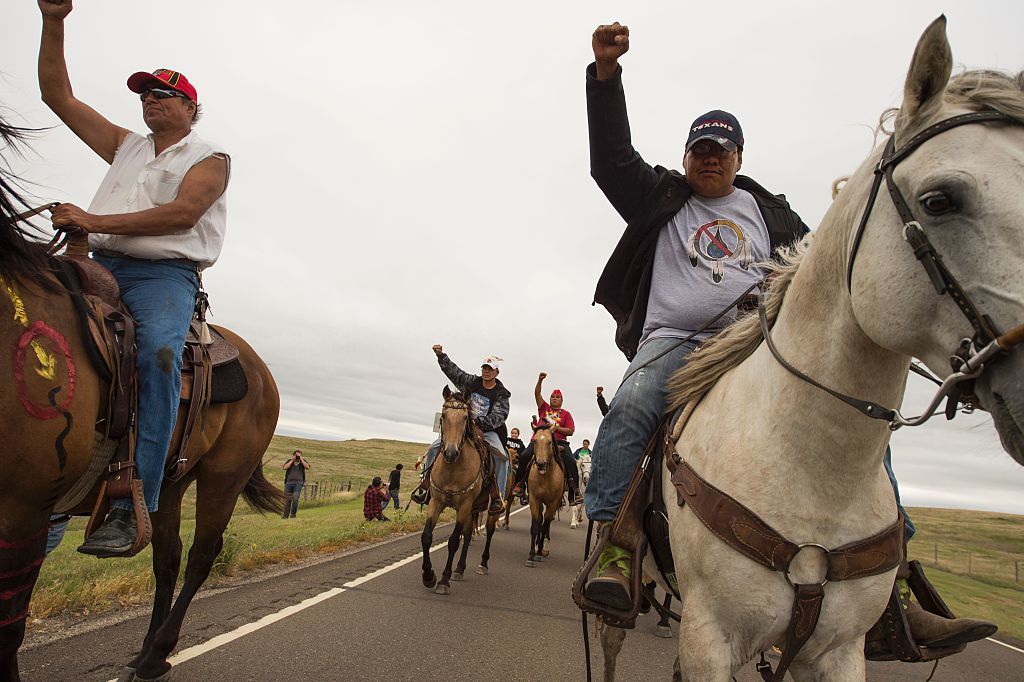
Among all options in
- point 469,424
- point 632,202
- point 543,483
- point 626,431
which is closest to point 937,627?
point 626,431

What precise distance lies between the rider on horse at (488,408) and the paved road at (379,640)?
2151mm

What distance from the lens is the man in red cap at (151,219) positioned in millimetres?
2770

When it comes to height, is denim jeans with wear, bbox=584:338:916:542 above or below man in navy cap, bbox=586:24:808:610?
below

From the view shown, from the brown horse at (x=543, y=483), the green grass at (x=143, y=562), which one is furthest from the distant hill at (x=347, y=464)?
the brown horse at (x=543, y=483)

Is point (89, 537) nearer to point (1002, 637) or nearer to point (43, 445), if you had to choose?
point (43, 445)

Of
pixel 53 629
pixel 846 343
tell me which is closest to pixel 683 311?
pixel 846 343

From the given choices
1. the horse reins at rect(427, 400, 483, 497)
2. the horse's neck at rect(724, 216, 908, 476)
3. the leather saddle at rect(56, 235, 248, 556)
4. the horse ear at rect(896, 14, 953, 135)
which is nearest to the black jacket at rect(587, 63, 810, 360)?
the horse's neck at rect(724, 216, 908, 476)

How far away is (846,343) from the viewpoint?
5.96 feet

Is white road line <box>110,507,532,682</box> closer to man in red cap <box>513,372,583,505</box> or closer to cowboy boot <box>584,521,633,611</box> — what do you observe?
cowboy boot <box>584,521,633,611</box>

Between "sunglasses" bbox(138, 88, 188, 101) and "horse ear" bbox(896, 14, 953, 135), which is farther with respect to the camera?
"sunglasses" bbox(138, 88, 188, 101)

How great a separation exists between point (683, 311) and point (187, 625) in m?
4.90

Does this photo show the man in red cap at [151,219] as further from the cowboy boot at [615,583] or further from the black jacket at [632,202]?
the black jacket at [632,202]

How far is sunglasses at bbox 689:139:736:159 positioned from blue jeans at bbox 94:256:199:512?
298 cm

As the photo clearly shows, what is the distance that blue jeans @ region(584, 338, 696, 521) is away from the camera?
9.19 ft
